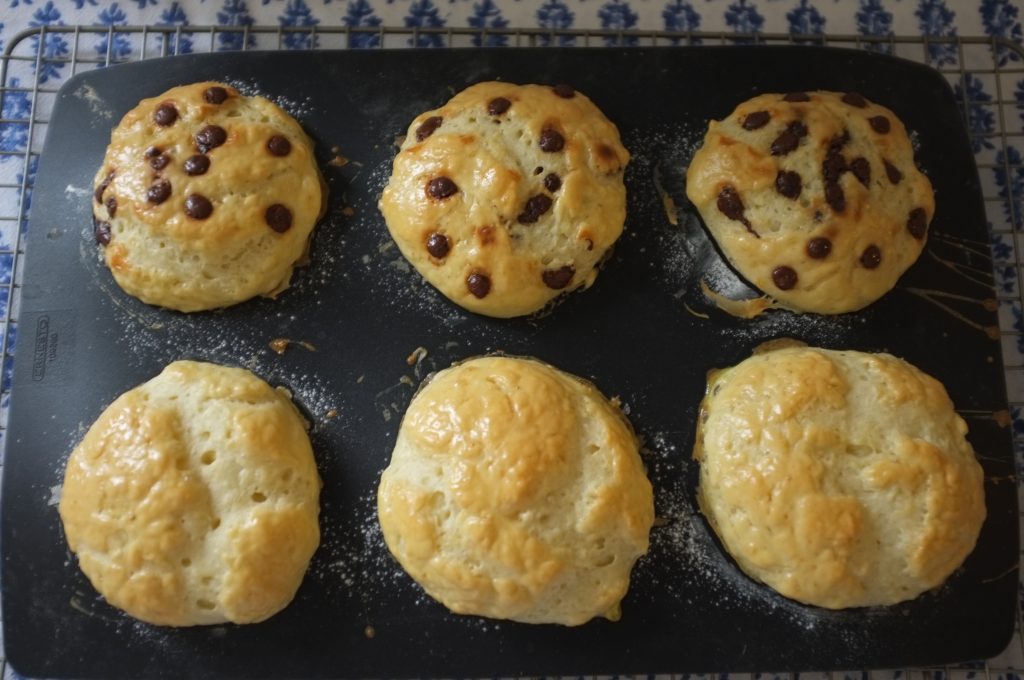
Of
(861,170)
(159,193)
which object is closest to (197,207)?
(159,193)

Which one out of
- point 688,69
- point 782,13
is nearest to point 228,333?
point 688,69

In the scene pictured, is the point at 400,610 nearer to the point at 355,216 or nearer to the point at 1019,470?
the point at 355,216

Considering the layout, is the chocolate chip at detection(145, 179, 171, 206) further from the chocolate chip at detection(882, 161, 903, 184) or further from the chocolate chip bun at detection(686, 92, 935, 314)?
the chocolate chip at detection(882, 161, 903, 184)

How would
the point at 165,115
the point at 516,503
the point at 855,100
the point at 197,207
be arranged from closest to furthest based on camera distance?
the point at 516,503 → the point at 197,207 → the point at 165,115 → the point at 855,100

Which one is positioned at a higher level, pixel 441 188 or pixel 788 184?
pixel 788 184

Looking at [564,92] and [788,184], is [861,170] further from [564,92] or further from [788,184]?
[564,92]

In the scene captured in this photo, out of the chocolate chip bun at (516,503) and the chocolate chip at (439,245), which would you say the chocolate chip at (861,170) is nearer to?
the chocolate chip bun at (516,503)
